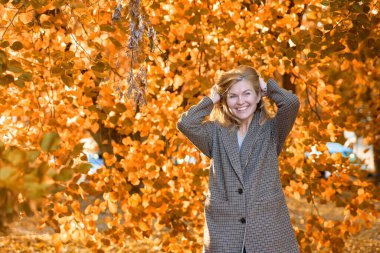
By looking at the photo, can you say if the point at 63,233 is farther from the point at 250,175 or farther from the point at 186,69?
the point at 250,175

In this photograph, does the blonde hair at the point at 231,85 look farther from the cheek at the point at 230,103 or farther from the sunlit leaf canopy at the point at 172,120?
the sunlit leaf canopy at the point at 172,120

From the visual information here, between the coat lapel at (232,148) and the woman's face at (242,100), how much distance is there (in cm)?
9

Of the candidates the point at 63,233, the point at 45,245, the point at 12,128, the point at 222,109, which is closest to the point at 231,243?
the point at 222,109

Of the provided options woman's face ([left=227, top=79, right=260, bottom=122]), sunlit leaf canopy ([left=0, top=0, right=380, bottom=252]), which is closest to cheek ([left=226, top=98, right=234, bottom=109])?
woman's face ([left=227, top=79, right=260, bottom=122])

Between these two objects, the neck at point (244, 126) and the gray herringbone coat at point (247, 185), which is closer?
the gray herringbone coat at point (247, 185)

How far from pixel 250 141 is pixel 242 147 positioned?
5 cm

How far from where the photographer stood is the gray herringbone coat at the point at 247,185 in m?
2.56

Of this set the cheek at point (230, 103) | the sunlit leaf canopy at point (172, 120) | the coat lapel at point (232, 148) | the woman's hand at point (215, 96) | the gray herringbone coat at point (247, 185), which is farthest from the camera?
the sunlit leaf canopy at point (172, 120)

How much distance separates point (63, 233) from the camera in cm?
457

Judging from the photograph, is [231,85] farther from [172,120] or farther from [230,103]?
[172,120]

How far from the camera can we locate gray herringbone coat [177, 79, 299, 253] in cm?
256

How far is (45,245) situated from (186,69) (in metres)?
3.44

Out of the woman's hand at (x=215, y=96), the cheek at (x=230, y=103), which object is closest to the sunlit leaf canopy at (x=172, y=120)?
the woman's hand at (x=215, y=96)

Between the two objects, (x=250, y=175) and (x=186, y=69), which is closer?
(x=250, y=175)
